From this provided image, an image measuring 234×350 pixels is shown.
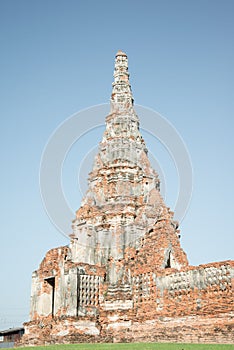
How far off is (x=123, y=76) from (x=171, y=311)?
19900 mm

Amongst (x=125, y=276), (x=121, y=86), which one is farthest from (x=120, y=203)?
(x=121, y=86)

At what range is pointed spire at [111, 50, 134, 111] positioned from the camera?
32906mm

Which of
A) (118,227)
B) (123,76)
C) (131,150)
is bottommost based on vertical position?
(118,227)

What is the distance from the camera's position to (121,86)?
33.7 metres

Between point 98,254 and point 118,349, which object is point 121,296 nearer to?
point 98,254

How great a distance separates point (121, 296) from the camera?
2395cm

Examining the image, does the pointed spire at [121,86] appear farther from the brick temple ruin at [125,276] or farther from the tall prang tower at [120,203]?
the brick temple ruin at [125,276]

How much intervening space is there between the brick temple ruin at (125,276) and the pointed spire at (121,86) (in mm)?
2716

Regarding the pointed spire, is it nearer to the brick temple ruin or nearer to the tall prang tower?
the tall prang tower

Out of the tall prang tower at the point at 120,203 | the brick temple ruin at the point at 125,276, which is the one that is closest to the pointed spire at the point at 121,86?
the tall prang tower at the point at 120,203

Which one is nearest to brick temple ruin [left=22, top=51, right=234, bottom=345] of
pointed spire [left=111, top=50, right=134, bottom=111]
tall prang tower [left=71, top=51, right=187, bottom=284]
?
tall prang tower [left=71, top=51, right=187, bottom=284]

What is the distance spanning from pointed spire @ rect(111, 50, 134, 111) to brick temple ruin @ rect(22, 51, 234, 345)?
2.72 metres

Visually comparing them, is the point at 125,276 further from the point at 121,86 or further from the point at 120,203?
the point at 121,86

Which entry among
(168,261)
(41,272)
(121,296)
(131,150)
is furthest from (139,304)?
(131,150)
